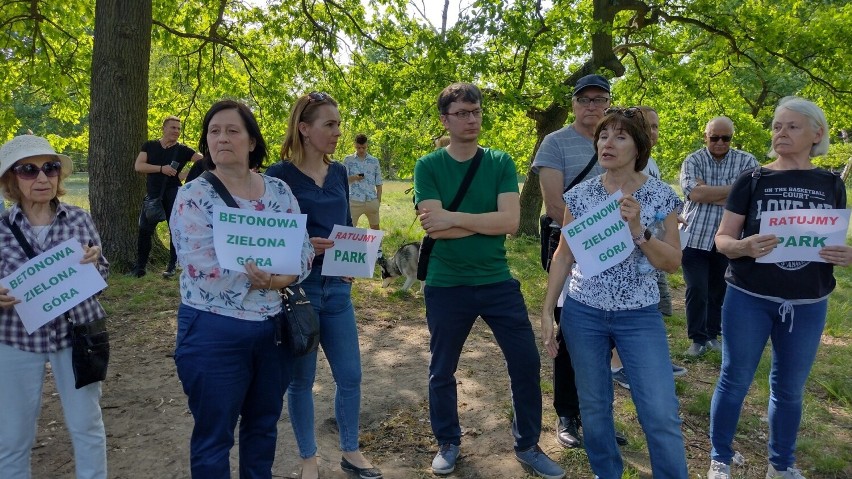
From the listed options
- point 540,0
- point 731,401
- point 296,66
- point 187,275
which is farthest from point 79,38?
point 731,401

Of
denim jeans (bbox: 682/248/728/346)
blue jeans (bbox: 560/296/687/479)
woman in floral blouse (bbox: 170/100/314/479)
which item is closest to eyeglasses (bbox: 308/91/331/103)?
woman in floral blouse (bbox: 170/100/314/479)

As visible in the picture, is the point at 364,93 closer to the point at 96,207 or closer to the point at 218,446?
the point at 96,207

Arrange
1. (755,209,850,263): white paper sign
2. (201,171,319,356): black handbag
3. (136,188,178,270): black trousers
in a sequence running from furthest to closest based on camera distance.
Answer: (136,188,178,270): black trousers, (755,209,850,263): white paper sign, (201,171,319,356): black handbag

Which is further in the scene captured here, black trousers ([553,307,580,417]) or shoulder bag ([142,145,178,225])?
shoulder bag ([142,145,178,225])

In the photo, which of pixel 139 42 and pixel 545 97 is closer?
pixel 139 42

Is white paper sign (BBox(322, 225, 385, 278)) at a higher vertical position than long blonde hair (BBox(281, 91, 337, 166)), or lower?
lower

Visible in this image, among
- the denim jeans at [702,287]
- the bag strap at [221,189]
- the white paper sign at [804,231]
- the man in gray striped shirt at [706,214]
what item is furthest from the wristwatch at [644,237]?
the denim jeans at [702,287]

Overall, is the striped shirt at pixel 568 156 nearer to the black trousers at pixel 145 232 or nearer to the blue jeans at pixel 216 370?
the blue jeans at pixel 216 370

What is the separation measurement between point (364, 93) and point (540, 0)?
3604mm

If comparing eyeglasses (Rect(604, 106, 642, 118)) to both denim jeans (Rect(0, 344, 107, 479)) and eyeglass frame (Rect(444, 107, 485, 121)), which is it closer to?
eyeglass frame (Rect(444, 107, 485, 121))

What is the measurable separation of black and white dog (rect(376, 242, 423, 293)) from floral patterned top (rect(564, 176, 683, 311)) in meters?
5.32

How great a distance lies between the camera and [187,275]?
2520mm

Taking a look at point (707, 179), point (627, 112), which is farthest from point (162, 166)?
point (627, 112)

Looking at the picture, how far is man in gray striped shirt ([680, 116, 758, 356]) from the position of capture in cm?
556
